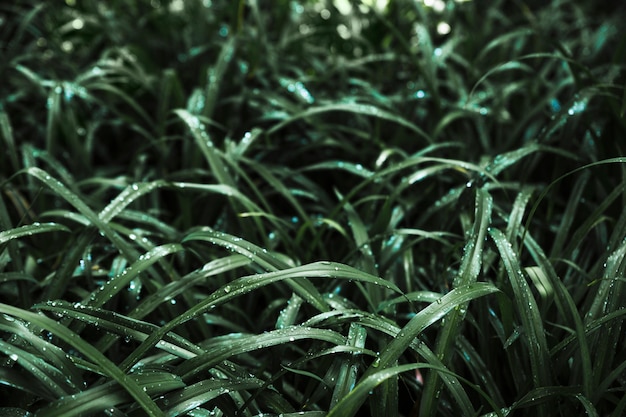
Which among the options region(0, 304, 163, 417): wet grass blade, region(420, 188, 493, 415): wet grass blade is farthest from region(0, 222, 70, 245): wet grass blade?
region(420, 188, 493, 415): wet grass blade

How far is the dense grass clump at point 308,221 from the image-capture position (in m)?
0.97

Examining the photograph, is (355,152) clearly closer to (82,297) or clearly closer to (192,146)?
(192,146)

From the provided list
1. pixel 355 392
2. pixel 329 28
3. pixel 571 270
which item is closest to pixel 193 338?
pixel 355 392

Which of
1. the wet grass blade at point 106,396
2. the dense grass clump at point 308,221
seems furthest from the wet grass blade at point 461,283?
the wet grass blade at point 106,396

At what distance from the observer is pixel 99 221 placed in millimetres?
1196

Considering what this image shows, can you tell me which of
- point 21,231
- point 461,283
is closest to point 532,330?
point 461,283

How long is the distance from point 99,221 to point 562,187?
3.89 ft

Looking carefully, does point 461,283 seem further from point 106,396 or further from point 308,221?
point 106,396

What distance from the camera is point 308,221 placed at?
4.55 feet

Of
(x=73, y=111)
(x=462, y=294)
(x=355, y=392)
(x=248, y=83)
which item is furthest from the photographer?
(x=248, y=83)

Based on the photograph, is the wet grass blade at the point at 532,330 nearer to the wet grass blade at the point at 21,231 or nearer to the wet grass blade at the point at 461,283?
the wet grass blade at the point at 461,283

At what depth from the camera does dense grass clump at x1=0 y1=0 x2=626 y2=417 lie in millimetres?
966

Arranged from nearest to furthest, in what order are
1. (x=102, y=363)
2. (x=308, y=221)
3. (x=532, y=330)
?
1. (x=102, y=363)
2. (x=532, y=330)
3. (x=308, y=221)

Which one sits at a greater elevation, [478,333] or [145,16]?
[145,16]
